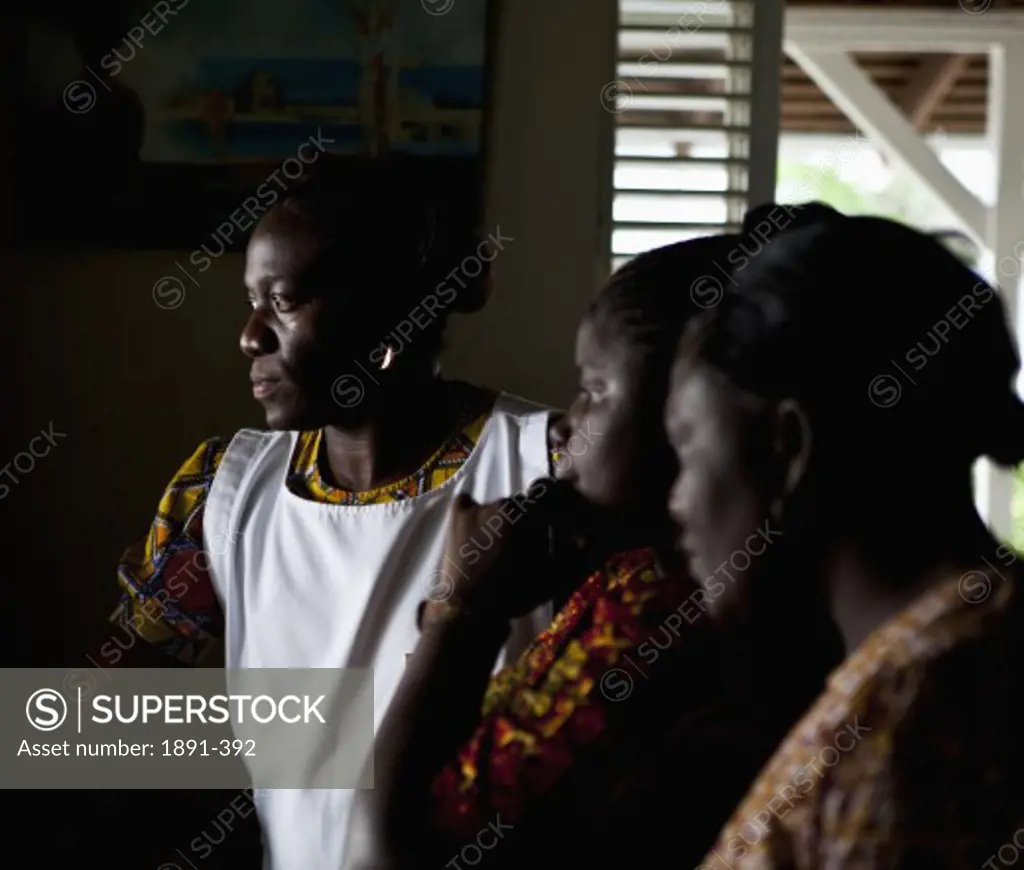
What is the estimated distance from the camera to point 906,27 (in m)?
4.29

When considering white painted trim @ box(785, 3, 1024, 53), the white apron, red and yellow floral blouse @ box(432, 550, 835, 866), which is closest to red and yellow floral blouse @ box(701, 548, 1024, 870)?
red and yellow floral blouse @ box(432, 550, 835, 866)

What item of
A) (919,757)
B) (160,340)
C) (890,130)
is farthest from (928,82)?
(919,757)

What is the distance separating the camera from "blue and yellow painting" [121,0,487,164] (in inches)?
84.0

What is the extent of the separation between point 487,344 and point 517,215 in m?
0.21

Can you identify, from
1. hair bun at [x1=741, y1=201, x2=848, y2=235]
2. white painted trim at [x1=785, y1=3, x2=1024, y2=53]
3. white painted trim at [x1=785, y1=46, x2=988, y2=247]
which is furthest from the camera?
white painted trim at [x1=785, y1=46, x2=988, y2=247]

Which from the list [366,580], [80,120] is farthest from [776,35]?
[366,580]

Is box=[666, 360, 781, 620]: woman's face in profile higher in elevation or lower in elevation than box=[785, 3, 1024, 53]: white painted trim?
lower

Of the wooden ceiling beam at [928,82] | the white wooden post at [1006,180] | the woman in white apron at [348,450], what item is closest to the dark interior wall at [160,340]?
the woman in white apron at [348,450]

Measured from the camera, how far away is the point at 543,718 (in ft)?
3.11

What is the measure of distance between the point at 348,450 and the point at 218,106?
3.32 ft

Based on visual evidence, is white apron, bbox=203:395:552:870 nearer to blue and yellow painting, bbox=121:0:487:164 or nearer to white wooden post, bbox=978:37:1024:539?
blue and yellow painting, bbox=121:0:487:164

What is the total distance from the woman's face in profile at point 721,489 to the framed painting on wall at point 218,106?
5.03 feet

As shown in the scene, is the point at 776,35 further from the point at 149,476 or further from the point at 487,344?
the point at 149,476

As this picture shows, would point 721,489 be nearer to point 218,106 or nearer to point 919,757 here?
point 919,757
